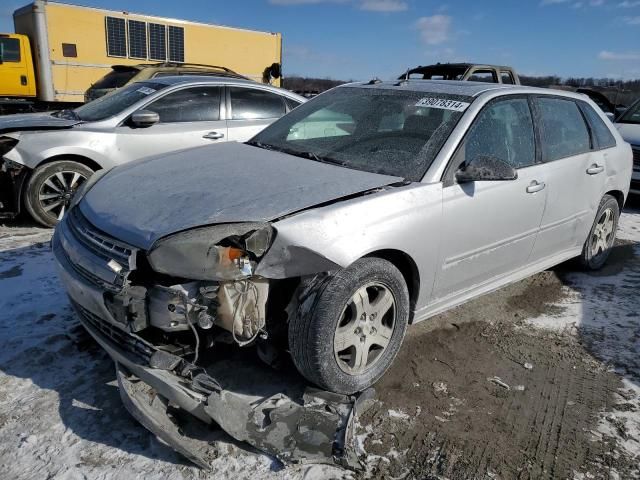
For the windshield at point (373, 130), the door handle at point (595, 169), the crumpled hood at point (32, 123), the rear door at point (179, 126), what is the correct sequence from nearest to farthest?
the windshield at point (373, 130)
the door handle at point (595, 169)
the crumpled hood at point (32, 123)
the rear door at point (179, 126)

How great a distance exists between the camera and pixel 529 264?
3.93 metres

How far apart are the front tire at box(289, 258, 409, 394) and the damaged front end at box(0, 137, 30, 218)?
158 inches

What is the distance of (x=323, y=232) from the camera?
246 centimetres

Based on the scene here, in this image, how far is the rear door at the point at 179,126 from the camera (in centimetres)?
566

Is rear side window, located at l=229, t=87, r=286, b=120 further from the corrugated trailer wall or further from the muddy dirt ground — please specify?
the corrugated trailer wall

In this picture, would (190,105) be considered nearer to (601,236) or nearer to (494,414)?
(601,236)

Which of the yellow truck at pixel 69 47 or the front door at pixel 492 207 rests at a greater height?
the yellow truck at pixel 69 47

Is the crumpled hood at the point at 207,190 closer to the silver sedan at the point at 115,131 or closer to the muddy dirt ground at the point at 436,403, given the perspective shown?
the muddy dirt ground at the point at 436,403

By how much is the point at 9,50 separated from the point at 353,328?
43.9 ft

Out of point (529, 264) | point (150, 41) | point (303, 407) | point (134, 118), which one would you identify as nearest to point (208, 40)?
point (150, 41)

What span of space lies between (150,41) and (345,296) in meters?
13.2

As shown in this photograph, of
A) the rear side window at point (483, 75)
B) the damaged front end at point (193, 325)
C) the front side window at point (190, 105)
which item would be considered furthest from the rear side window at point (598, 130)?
the rear side window at point (483, 75)

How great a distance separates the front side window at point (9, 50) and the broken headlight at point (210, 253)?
511 inches

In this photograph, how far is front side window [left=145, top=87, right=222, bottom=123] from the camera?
19.3 ft
